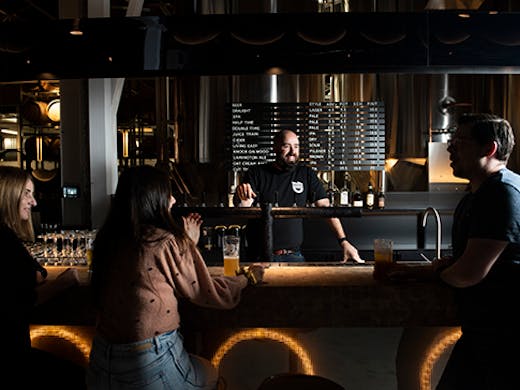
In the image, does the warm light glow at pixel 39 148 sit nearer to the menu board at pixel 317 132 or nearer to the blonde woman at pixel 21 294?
the menu board at pixel 317 132

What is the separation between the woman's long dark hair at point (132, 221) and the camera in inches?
64.3

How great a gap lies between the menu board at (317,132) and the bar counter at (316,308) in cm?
341

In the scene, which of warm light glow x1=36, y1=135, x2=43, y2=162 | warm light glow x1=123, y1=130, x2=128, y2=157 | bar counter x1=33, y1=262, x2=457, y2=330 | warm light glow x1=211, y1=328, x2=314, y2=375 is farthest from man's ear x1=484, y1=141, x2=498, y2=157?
warm light glow x1=36, y1=135, x2=43, y2=162

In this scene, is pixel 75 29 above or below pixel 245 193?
above

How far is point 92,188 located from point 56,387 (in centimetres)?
302

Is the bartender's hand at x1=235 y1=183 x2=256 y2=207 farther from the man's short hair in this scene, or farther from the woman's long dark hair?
the man's short hair

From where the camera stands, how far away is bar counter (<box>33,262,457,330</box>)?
1960 mm

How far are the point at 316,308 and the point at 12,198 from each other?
1435 mm

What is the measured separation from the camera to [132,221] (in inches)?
64.3

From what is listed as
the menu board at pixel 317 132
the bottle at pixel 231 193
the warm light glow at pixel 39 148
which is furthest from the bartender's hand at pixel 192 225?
the warm light glow at pixel 39 148

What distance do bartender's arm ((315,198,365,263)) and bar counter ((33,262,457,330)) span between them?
0.76 m

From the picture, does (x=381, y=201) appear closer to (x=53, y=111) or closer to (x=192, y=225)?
(x=192, y=225)

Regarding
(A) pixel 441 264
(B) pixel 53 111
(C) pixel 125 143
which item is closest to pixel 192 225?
(A) pixel 441 264

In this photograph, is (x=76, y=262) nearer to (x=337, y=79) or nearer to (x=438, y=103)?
(x=337, y=79)
